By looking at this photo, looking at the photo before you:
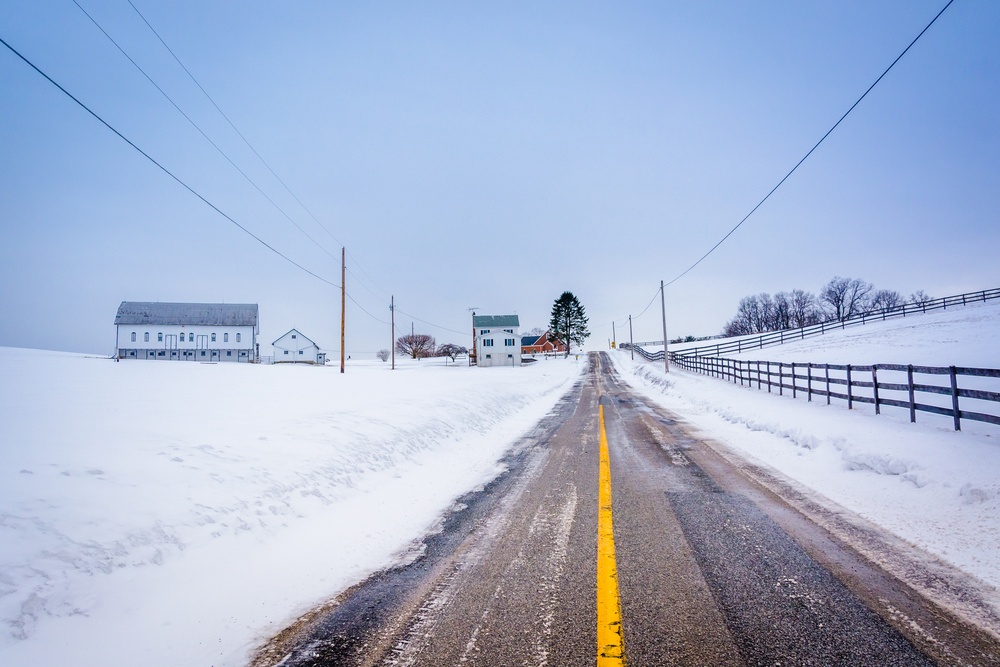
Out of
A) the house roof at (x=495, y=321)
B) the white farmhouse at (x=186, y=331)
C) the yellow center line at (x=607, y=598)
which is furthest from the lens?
the house roof at (x=495, y=321)

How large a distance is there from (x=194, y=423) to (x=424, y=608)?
21.2ft

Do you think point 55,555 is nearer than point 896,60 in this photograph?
Yes

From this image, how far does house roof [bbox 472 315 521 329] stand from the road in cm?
6313

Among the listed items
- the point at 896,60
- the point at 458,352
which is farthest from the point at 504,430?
the point at 458,352

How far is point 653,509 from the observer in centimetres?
525

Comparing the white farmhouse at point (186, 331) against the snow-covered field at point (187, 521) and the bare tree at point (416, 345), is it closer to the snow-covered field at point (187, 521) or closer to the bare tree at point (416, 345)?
the bare tree at point (416, 345)

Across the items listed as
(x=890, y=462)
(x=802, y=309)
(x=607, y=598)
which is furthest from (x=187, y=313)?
(x=802, y=309)

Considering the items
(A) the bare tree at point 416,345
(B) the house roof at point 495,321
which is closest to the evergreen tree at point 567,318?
(B) the house roof at point 495,321

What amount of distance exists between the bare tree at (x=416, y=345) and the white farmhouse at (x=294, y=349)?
77.7 feet

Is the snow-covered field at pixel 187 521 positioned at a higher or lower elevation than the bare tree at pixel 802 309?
lower

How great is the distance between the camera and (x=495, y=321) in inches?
2724

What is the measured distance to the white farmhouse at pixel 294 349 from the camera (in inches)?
2842

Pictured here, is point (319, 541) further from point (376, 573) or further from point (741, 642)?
point (741, 642)

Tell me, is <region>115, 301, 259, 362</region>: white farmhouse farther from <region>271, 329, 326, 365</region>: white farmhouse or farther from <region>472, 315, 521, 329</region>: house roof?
<region>472, 315, 521, 329</region>: house roof
